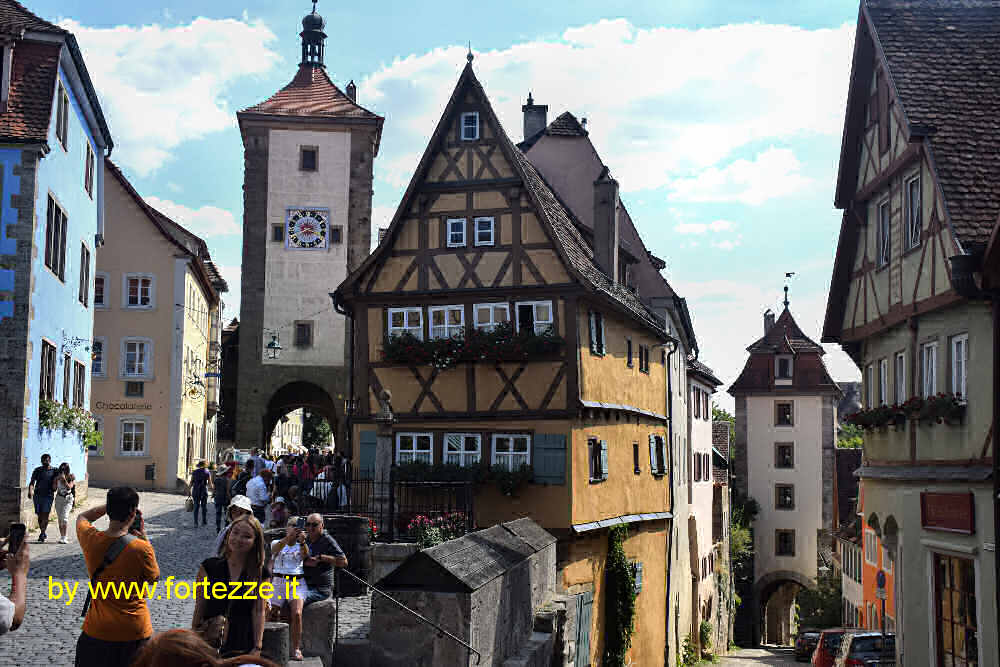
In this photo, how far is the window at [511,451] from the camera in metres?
23.3

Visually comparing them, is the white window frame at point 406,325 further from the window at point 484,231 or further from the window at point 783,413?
the window at point 783,413

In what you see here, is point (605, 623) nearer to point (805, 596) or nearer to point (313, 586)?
point (313, 586)

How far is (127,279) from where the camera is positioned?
41500 millimetres

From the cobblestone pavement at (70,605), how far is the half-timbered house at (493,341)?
4.42 meters

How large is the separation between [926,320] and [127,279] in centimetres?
3163

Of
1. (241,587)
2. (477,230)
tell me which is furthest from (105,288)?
(241,587)

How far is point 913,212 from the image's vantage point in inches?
675

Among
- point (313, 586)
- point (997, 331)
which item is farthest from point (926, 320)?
point (313, 586)

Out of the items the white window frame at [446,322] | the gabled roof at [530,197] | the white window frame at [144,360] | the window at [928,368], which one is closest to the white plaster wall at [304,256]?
the white window frame at [144,360]

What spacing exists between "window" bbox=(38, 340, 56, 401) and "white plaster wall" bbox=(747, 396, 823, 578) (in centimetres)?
4039

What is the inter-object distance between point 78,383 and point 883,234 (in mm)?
19128

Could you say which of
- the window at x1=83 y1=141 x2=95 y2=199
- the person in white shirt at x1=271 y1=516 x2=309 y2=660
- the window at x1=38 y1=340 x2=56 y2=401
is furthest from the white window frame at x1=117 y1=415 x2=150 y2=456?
the person in white shirt at x1=271 y1=516 x2=309 y2=660

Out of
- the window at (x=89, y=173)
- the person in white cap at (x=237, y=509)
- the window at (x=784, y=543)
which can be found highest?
the window at (x=89, y=173)

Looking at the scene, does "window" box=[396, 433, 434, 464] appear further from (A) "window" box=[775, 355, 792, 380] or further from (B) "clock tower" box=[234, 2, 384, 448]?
(A) "window" box=[775, 355, 792, 380]
